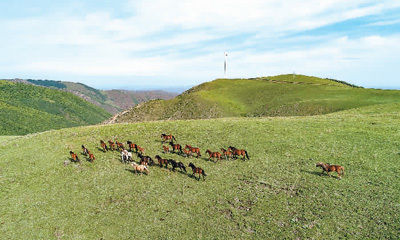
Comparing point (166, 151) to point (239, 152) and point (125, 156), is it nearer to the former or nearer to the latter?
point (125, 156)

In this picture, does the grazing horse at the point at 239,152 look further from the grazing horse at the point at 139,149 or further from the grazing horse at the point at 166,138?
the grazing horse at the point at 139,149

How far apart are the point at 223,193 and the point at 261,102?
206 feet

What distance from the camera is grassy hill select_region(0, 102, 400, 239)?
17688 millimetres

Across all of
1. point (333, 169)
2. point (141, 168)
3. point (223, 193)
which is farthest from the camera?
point (141, 168)

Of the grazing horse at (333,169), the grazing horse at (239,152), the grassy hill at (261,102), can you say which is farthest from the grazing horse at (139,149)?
the grassy hill at (261,102)

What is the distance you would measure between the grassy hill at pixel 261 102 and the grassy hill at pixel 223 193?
31.7m

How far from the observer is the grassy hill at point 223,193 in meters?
17.7

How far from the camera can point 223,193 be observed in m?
21.6

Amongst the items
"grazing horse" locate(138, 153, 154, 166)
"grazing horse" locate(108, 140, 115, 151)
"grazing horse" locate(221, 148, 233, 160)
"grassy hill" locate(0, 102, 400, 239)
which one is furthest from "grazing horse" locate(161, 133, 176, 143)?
"grazing horse" locate(221, 148, 233, 160)

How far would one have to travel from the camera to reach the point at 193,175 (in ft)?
81.4

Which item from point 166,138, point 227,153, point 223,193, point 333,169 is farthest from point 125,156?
point 333,169

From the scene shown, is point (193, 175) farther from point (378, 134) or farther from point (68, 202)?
point (378, 134)

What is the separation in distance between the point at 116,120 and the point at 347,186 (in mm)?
80610

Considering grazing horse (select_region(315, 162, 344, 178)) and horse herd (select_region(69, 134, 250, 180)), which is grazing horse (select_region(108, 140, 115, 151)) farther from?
grazing horse (select_region(315, 162, 344, 178))
